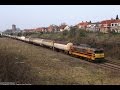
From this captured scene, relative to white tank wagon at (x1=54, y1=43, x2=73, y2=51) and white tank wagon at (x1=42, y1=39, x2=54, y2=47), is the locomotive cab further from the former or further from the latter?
white tank wagon at (x1=42, y1=39, x2=54, y2=47)

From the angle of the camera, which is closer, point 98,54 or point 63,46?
point 98,54

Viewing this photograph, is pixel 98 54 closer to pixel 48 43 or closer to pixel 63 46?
pixel 63 46

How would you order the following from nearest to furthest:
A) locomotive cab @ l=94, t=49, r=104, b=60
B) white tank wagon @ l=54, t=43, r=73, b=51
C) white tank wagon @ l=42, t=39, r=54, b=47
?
locomotive cab @ l=94, t=49, r=104, b=60
white tank wagon @ l=54, t=43, r=73, b=51
white tank wagon @ l=42, t=39, r=54, b=47

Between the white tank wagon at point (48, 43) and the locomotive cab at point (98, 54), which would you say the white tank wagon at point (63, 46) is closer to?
the white tank wagon at point (48, 43)

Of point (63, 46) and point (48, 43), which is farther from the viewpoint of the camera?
point (48, 43)

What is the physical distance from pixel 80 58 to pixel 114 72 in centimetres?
982

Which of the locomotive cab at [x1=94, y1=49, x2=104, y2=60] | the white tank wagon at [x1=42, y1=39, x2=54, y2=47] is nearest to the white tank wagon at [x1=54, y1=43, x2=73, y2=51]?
the white tank wagon at [x1=42, y1=39, x2=54, y2=47]

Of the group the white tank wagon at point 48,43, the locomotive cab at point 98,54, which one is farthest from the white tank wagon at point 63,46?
the locomotive cab at point 98,54

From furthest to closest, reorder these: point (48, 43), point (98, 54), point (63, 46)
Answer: point (48, 43), point (63, 46), point (98, 54)

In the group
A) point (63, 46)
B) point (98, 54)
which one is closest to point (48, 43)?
point (63, 46)

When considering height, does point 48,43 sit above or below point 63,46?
below

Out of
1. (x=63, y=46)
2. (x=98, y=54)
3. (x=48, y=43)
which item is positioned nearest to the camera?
(x=98, y=54)
